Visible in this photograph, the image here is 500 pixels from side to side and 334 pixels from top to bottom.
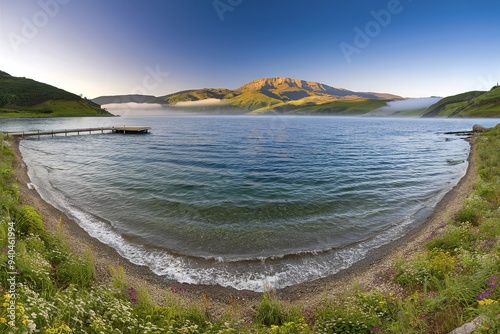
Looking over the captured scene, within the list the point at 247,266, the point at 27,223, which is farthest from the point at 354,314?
the point at 27,223

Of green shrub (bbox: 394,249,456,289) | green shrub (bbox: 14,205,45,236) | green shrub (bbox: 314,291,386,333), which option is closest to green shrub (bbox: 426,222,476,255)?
green shrub (bbox: 394,249,456,289)

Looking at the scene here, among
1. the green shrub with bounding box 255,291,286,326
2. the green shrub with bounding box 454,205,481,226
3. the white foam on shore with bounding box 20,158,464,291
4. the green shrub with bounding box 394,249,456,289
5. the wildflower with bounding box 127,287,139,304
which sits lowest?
the white foam on shore with bounding box 20,158,464,291

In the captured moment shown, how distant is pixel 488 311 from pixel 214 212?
17.0 m

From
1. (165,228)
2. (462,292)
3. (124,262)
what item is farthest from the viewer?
(165,228)

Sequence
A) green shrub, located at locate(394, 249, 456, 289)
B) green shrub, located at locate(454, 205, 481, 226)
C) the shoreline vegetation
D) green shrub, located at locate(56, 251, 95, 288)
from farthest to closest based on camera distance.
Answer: green shrub, located at locate(454, 205, 481, 226)
green shrub, located at locate(394, 249, 456, 289)
green shrub, located at locate(56, 251, 95, 288)
the shoreline vegetation

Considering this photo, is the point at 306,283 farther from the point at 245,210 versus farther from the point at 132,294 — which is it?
the point at 245,210

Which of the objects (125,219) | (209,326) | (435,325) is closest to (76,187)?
(125,219)

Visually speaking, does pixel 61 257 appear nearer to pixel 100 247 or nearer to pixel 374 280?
pixel 100 247

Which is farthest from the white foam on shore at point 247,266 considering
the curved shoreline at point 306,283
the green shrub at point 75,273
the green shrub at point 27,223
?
the green shrub at point 27,223

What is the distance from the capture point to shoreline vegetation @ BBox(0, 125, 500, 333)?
630 cm

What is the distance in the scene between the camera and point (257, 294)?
1147 centimetres

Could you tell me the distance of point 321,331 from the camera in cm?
728

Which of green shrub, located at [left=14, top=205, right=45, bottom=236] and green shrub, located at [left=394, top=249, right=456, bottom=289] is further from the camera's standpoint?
green shrub, located at [left=14, top=205, right=45, bottom=236]

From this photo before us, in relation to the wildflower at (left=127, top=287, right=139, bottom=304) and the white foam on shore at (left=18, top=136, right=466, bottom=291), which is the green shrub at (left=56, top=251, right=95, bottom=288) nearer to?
the wildflower at (left=127, top=287, right=139, bottom=304)
